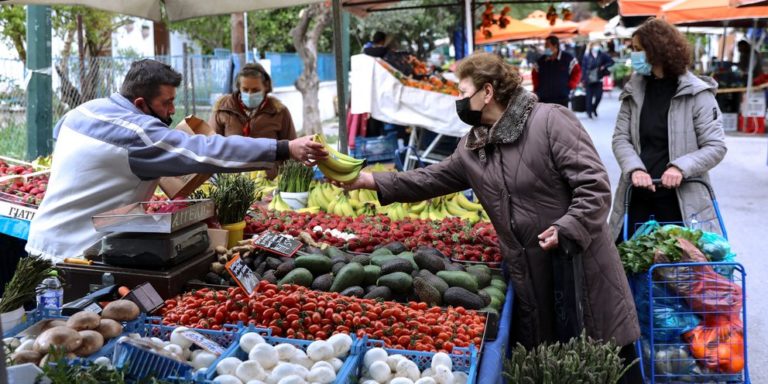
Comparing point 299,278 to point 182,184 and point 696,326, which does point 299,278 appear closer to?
point 182,184

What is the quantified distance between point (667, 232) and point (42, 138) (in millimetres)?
7567

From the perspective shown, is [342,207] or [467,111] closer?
[467,111]

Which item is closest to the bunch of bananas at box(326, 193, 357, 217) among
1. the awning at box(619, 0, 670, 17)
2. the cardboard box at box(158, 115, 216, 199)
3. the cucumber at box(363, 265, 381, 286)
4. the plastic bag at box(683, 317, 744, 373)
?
the cardboard box at box(158, 115, 216, 199)

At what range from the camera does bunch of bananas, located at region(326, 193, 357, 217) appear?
620 cm

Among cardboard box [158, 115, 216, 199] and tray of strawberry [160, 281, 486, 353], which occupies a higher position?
cardboard box [158, 115, 216, 199]

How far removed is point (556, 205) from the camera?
376 cm

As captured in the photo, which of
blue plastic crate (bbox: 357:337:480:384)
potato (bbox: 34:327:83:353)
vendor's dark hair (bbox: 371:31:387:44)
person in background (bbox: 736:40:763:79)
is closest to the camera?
potato (bbox: 34:327:83:353)

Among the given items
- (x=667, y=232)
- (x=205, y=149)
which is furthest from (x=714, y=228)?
(x=205, y=149)

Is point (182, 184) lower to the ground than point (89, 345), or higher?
higher

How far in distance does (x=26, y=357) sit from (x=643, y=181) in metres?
3.76

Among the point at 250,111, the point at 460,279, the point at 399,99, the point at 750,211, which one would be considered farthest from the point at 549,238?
the point at 750,211

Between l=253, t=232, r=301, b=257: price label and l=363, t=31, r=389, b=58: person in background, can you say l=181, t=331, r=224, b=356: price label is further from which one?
l=363, t=31, r=389, b=58: person in background

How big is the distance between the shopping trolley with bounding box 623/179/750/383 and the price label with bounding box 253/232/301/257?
201cm

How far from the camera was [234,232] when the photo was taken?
184 inches
